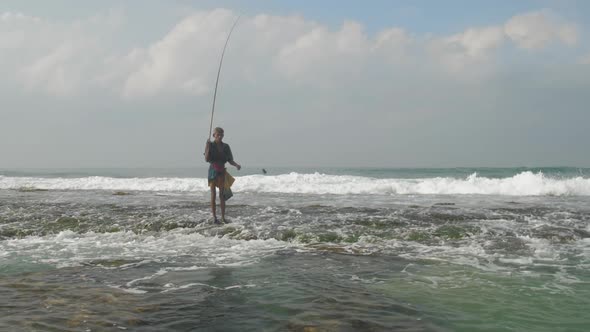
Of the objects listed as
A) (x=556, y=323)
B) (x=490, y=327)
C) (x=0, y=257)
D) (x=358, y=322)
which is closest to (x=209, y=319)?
(x=358, y=322)

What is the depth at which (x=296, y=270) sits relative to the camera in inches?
261

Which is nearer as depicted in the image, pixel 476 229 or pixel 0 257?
pixel 0 257

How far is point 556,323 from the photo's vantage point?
13.9 ft

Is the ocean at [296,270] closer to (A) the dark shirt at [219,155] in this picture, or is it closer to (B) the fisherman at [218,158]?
(B) the fisherman at [218,158]

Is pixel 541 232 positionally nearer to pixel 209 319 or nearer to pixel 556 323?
pixel 556 323

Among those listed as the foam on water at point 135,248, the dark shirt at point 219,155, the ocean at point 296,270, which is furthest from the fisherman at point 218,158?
the foam on water at point 135,248

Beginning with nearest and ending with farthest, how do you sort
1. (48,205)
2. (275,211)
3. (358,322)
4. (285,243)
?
(358,322), (285,243), (275,211), (48,205)

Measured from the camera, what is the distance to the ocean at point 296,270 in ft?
14.0

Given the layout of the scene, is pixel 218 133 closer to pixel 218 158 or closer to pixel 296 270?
pixel 218 158

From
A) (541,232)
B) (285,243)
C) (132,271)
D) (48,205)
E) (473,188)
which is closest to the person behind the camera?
Result: (132,271)

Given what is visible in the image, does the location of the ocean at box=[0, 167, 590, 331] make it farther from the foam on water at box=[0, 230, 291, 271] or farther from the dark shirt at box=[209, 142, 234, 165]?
the dark shirt at box=[209, 142, 234, 165]

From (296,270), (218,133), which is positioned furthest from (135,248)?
(296,270)

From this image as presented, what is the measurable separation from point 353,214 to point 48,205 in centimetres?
1131

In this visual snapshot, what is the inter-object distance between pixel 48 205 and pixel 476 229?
14638 mm
